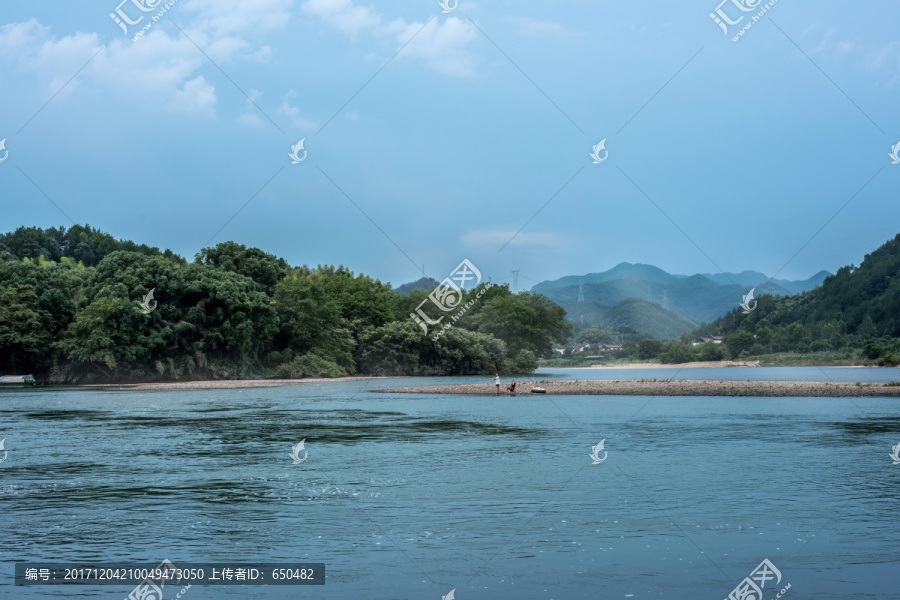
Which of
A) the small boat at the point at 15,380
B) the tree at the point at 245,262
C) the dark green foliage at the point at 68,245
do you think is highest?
the dark green foliage at the point at 68,245

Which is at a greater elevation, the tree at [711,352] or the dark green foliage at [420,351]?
the tree at [711,352]

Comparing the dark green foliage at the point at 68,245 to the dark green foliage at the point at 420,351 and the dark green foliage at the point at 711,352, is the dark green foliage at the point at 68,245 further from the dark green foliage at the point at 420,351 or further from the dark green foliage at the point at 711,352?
the dark green foliage at the point at 711,352

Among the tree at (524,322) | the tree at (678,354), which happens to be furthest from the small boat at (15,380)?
the tree at (678,354)

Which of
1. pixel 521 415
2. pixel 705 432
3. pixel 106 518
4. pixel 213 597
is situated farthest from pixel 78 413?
pixel 213 597

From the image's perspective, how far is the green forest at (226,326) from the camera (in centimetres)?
6850

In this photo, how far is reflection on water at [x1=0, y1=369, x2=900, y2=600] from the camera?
11.3 meters

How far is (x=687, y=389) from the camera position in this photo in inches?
2128

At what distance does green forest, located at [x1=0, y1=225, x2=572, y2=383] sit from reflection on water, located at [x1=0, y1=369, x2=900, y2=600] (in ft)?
124

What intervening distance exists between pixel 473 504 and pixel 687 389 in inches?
1618

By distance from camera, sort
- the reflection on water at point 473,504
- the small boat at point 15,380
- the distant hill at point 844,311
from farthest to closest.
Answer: the distant hill at point 844,311
the small boat at point 15,380
the reflection on water at point 473,504

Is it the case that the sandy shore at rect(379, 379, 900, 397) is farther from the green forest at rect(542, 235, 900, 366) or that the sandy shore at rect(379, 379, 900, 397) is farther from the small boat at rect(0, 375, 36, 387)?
the green forest at rect(542, 235, 900, 366)

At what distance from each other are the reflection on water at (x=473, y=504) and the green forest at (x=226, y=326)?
37.7 metres

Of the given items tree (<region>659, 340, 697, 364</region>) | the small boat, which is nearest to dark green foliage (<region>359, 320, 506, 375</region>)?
the small boat

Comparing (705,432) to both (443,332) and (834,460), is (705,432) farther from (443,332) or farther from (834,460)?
(443,332)
